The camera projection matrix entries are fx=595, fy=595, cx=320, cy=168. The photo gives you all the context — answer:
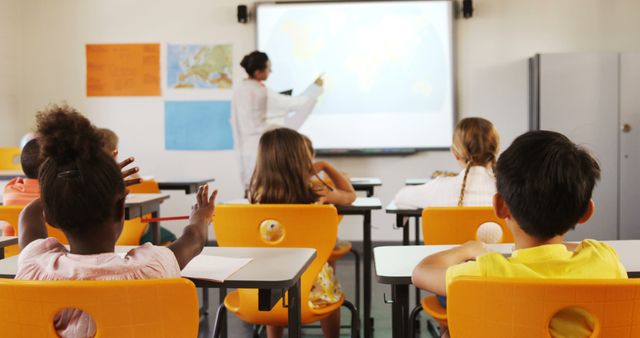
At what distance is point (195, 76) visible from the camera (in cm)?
509

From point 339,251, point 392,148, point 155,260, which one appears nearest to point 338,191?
point 339,251

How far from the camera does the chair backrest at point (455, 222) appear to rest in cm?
177

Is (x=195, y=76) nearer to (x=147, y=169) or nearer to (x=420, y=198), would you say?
(x=147, y=169)

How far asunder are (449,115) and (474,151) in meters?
2.67

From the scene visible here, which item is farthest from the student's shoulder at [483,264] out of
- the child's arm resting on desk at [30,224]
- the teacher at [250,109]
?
the teacher at [250,109]

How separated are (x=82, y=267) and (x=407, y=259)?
74cm

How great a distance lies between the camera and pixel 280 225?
1.85 m

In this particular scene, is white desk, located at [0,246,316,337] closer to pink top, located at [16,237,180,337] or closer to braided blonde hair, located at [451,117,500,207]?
pink top, located at [16,237,180,337]

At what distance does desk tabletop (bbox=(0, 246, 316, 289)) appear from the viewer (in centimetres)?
122

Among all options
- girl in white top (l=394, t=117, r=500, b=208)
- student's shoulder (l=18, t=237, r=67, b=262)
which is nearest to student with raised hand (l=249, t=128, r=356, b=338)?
girl in white top (l=394, t=117, r=500, b=208)

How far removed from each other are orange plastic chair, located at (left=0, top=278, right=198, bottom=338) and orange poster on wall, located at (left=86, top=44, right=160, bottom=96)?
440 centimetres

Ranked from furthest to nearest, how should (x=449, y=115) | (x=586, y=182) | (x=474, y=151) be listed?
1. (x=449, y=115)
2. (x=474, y=151)
3. (x=586, y=182)

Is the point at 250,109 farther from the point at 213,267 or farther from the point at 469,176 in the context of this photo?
the point at 213,267

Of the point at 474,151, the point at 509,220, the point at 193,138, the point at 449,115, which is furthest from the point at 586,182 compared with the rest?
the point at 193,138
